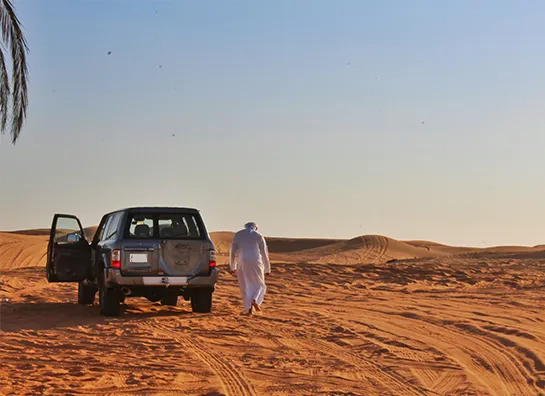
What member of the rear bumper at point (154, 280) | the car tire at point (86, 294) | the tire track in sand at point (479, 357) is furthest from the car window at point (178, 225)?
the tire track in sand at point (479, 357)

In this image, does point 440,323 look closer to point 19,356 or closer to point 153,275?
point 153,275

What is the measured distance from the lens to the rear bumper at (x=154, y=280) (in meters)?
14.6

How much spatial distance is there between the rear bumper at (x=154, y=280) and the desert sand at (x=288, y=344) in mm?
640

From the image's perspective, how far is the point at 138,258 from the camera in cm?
1471

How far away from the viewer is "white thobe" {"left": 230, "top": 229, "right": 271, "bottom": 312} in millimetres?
15828

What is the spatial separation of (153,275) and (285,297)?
5.98 meters

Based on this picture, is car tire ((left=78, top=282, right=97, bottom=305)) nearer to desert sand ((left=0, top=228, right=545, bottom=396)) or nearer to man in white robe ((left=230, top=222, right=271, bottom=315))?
desert sand ((left=0, top=228, right=545, bottom=396))

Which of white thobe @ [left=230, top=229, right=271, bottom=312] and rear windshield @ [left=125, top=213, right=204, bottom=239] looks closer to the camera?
rear windshield @ [left=125, top=213, right=204, bottom=239]

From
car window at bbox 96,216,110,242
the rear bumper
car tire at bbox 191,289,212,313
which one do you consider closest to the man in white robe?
car tire at bbox 191,289,212,313

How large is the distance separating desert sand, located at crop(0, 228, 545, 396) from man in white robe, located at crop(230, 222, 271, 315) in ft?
1.41

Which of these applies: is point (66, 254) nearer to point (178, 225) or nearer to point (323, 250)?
point (178, 225)

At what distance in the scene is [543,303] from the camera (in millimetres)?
17641

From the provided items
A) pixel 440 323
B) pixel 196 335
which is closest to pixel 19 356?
pixel 196 335

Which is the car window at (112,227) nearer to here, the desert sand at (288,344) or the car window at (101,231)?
the car window at (101,231)
